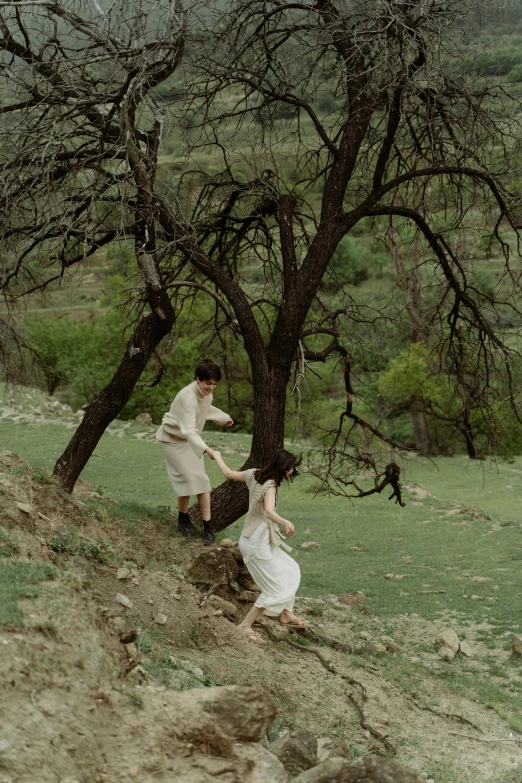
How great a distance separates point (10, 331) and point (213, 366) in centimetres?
301

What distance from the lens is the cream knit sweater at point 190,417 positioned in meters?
8.44

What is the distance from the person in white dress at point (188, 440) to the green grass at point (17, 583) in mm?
2996

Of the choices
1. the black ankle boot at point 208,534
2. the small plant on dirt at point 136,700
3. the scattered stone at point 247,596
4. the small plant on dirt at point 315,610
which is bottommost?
the small plant on dirt at point 315,610

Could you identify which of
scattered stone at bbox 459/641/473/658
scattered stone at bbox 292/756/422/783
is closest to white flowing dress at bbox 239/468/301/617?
scattered stone at bbox 459/641/473/658

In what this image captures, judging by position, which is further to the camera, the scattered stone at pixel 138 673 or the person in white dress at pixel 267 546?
the person in white dress at pixel 267 546

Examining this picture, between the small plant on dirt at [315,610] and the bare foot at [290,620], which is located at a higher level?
the bare foot at [290,620]

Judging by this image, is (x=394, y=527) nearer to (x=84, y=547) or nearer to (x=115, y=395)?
(x=115, y=395)

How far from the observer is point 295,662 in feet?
23.6

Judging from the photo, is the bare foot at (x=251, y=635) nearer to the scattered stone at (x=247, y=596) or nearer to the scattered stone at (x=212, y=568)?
the scattered stone at (x=212, y=568)

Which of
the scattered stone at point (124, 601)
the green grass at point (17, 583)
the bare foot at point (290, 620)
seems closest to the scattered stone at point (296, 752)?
the green grass at point (17, 583)

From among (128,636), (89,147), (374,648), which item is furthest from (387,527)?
(128,636)

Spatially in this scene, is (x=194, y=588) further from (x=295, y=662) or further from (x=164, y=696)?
(x=164, y=696)

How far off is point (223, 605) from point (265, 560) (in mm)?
571

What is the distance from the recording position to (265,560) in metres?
7.45
